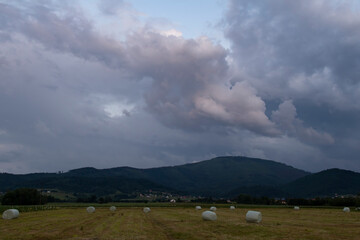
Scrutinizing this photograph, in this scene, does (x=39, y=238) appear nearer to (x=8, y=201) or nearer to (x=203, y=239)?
(x=203, y=239)

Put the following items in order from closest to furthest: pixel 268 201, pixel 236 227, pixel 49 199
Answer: pixel 236 227 → pixel 268 201 → pixel 49 199

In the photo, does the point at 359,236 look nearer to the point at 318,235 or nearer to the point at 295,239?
the point at 318,235

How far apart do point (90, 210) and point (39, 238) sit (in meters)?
42.8

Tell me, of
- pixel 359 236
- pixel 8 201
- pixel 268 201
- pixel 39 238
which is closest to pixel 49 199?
pixel 8 201

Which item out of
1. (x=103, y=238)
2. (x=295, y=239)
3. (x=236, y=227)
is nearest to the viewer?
(x=295, y=239)

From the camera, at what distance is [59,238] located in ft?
84.6

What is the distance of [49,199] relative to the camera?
178m

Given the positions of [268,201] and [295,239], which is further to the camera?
[268,201]

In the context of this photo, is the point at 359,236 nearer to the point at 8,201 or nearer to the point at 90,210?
the point at 90,210

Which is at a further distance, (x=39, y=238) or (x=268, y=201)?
(x=268, y=201)

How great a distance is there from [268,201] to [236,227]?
361 feet

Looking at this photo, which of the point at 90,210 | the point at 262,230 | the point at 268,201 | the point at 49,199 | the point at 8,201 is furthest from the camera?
the point at 49,199

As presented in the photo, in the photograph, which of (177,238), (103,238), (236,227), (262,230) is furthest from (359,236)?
(103,238)

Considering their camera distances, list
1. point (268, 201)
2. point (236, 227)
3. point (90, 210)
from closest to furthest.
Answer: point (236, 227) < point (90, 210) < point (268, 201)
